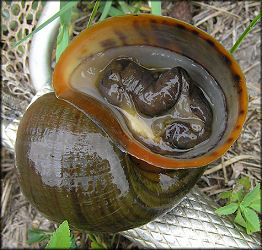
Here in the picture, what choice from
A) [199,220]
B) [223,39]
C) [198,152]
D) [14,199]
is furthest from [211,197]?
[14,199]

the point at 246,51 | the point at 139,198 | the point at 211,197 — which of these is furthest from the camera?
the point at 246,51

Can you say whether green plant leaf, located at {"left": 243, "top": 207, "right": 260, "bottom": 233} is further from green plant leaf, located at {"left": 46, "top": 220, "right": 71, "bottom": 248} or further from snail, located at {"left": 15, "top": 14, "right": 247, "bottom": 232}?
green plant leaf, located at {"left": 46, "top": 220, "right": 71, "bottom": 248}

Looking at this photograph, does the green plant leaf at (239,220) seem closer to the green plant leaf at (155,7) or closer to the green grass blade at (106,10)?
the green plant leaf at (155,7)

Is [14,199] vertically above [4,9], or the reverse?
[4,9]

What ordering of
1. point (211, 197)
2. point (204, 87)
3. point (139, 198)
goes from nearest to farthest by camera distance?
point (139, 198) → point (204, 87) → point (211, 197)

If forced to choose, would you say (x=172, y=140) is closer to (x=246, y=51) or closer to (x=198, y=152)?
(x=198, y=152)

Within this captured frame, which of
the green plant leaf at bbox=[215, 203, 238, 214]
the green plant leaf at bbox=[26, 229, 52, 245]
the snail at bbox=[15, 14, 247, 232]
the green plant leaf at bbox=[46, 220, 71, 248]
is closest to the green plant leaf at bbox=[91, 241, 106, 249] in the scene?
the green plant leaf at bbox=[26, 229, 52, 245]

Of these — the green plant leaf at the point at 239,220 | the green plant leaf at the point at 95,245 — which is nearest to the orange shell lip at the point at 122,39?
the green plant leaf at the point at 239,220
